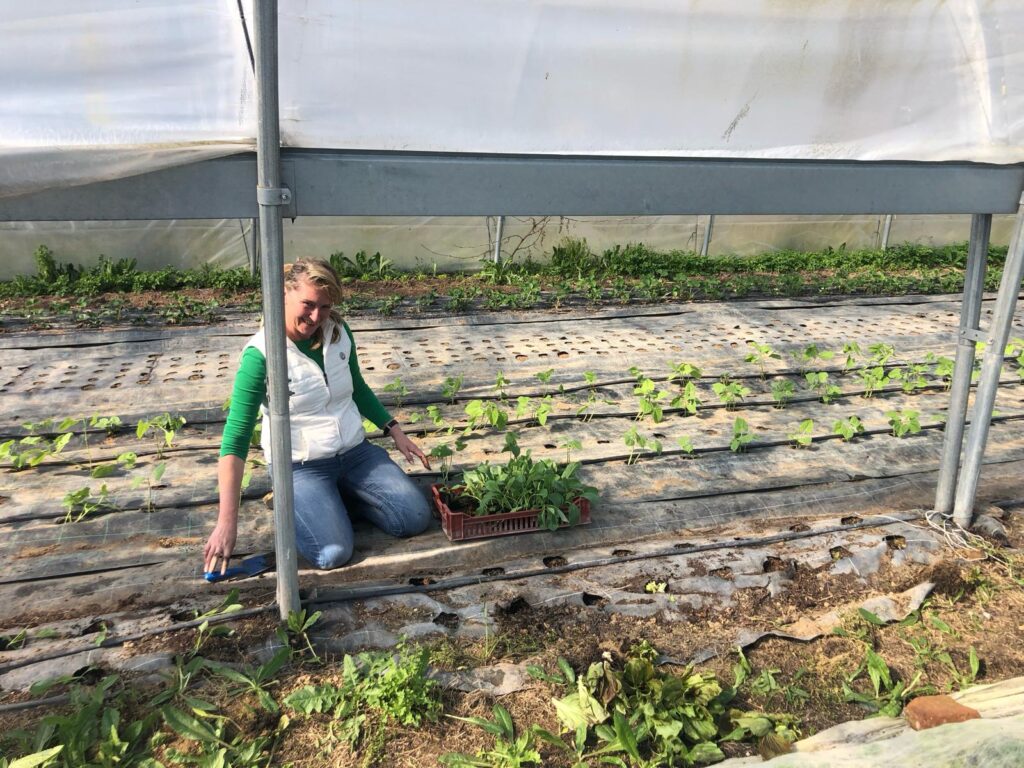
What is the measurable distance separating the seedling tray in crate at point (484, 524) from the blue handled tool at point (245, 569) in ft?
2.08

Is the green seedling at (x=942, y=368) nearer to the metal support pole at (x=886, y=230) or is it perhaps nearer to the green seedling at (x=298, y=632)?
the green seedling at (x=298, y=632)

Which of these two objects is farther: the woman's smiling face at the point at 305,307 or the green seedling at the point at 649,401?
the green seedling at the point at 649,401

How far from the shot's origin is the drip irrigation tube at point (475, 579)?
7.45ft

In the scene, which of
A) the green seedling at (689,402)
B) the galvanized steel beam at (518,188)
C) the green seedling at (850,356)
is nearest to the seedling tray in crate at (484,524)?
the galvanized steel beam at (518,188)

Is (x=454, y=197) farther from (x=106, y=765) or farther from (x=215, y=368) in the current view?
(x=215, y=368)

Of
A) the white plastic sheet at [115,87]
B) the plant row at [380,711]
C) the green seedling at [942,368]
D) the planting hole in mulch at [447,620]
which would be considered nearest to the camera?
the white plastic sheet at [115,87]

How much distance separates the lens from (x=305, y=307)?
262 cm

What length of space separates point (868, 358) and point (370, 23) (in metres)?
4.32

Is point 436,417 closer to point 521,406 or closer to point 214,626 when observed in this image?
point 521,406

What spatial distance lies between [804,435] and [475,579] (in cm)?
199

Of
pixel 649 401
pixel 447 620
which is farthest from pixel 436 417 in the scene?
pixel 447 620

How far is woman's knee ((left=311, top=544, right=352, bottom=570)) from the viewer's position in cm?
276

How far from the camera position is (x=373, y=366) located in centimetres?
481

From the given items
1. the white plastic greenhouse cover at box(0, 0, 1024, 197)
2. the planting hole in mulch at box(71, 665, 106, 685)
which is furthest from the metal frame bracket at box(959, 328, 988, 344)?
the planting hole in mulch at box(71, 665, 106, 685)
